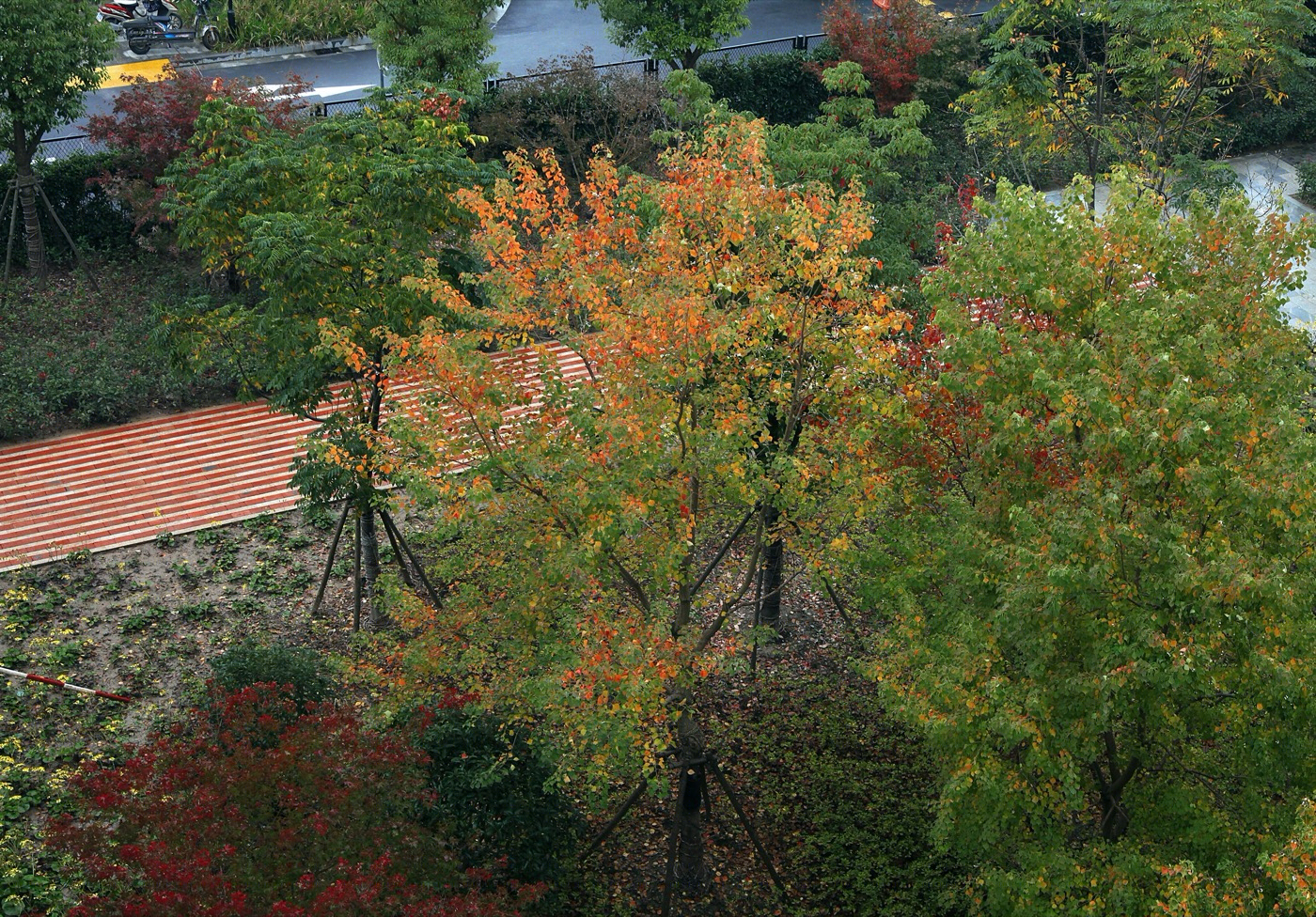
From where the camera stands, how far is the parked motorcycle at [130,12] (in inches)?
1308

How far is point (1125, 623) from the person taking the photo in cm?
1025

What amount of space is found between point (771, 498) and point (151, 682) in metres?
8.28

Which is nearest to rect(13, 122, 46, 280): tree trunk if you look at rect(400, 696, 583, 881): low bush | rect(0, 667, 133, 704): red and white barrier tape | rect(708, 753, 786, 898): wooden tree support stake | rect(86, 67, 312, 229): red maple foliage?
rect(86, 67, 312, 229): red maple foliage

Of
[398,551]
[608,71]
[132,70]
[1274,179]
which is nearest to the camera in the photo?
[398,551]

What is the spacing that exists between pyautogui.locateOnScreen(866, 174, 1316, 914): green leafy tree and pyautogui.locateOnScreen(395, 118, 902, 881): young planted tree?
1329 mm

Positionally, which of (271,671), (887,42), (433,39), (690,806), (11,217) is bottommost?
(690,806)

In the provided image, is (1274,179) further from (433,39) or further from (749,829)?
(749,829)

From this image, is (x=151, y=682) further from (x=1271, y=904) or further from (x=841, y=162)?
(x=1271, y=904)

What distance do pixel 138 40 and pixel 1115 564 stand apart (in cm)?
2972

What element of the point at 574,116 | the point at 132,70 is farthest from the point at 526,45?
the point at 132,70

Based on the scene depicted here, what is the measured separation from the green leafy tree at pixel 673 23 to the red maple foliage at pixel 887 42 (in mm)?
2290

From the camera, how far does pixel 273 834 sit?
10430mm

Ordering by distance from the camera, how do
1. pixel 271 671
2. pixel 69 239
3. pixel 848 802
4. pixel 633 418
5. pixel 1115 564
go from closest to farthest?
pixel 1115 564, pixel 633 418, pixel 271 671, pixel 848 802, pixel 69 239

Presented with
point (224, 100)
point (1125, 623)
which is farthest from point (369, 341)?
point (1125, 623)
